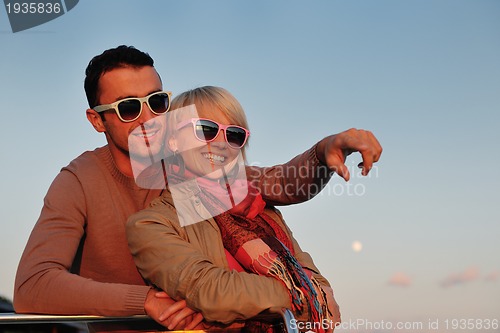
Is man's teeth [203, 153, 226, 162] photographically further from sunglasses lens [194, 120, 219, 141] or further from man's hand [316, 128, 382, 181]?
man's hand [316, 128, 382, 181]

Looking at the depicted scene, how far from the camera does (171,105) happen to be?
10.8 ft

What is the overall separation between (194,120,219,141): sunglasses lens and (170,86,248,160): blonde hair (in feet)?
0.26

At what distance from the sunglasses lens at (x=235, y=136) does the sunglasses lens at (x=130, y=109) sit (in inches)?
27.8

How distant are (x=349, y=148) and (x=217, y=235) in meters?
0.65

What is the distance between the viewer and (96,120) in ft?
12.4

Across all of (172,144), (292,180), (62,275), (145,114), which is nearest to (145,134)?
(145,114)

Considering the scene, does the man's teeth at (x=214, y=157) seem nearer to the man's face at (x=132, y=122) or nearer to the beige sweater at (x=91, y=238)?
the beige sweater at (x=91, y=238)

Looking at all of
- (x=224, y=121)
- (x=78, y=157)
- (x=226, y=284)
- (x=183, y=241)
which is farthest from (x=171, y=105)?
(x=226, y=284)

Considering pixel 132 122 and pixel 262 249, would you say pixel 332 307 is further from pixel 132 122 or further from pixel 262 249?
pixel 132 122

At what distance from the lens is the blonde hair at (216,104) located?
3096mm

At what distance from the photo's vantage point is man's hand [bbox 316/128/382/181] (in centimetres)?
255

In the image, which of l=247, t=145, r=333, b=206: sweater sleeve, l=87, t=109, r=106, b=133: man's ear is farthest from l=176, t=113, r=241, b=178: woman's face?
l=87, t=109, r=106, b=133: man's ear

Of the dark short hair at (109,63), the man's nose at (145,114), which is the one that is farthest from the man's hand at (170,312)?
the dark short hair at (109,63)

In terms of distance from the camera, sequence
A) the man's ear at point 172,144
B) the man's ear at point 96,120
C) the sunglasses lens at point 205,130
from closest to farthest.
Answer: the sunglasses lens at point 205,130, the man's ear at point 172,144, the man's ear at point 96,120
